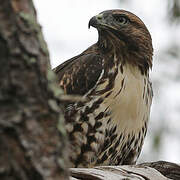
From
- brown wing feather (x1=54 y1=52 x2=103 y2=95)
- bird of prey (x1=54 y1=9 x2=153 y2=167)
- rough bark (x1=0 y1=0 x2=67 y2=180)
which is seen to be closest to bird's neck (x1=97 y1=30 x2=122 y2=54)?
bird of prey (x1=54 y1=9 x2=153 y2=167)

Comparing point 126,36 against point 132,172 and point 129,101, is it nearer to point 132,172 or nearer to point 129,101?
point 129,101

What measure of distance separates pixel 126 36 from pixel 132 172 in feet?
6.16

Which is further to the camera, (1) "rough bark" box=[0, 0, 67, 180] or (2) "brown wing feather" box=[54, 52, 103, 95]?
(2) "brown wing feather" box=[54, 52, 103, 95]

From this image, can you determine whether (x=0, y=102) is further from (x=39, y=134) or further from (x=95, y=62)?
(x=95, y=62)

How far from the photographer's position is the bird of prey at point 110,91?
430 centimetres

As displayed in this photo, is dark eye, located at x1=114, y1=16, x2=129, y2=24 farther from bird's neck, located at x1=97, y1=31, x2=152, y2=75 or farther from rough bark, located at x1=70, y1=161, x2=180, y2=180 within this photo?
rough bark, located at x1=70, y1=161, x2=180, y2=180

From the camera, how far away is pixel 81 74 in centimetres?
453

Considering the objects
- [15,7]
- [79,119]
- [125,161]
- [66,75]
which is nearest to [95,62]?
[66,75]

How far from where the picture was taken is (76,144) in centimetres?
429

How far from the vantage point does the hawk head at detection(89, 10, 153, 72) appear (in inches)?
187

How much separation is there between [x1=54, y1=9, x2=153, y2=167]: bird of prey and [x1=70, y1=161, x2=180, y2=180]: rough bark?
2.79 feet

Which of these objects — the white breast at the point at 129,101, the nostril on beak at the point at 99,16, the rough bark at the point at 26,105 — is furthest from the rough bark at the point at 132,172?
the nostril on beak at the point at 99,16

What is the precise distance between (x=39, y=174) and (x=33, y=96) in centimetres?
24

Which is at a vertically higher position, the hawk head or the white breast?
the hawk head
